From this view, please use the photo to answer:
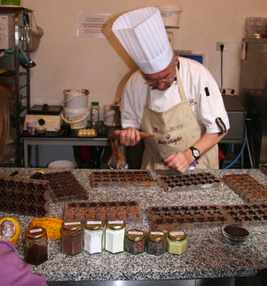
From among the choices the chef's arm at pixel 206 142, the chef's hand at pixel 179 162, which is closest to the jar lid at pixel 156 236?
the chef's hand at pixel 179 162

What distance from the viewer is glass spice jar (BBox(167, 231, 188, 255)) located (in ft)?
3.65

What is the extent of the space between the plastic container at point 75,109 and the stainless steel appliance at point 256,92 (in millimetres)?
1186

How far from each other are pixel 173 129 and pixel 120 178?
1.32 ft

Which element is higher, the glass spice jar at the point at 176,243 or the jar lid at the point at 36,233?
the jar lid at the point at 36,233

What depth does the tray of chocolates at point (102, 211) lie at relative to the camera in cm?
126

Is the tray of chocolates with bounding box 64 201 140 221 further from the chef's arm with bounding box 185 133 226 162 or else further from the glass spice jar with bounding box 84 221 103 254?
the chef's arm with bounding box 185 133 226 162

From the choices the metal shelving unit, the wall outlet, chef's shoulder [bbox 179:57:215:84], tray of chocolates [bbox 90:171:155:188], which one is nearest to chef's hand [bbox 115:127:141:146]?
tray of chocolates [bbox 90:171:155:188]

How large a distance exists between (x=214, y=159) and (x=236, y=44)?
1.61 metres

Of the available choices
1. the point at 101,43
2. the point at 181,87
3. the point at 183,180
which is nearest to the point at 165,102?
the point at 181,87

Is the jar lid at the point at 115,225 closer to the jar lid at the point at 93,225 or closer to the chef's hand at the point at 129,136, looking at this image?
the jar lid at the point at 93,225

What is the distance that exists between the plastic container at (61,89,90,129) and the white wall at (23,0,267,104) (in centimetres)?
27

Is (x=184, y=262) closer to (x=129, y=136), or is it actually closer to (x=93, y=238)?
(x=93, y=238)

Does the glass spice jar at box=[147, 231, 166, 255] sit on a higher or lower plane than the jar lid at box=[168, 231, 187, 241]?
lower

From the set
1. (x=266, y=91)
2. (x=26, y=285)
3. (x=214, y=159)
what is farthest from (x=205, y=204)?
(x=266, y=91)
